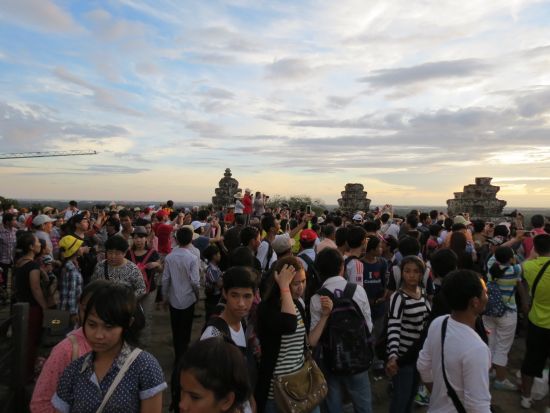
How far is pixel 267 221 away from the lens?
258 inches

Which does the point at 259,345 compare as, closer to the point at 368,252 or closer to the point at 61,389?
the point at 61,389

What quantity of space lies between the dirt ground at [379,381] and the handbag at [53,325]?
1433 mm

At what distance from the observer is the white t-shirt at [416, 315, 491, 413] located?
250 centimetres

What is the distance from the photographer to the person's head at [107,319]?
2172 millimetres

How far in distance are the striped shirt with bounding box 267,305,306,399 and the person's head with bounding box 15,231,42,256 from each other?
3.34 metres

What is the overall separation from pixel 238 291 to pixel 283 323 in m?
0.42

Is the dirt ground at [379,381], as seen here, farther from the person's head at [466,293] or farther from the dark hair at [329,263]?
the person's head at [466,293]

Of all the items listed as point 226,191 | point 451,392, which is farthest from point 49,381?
point 226,191

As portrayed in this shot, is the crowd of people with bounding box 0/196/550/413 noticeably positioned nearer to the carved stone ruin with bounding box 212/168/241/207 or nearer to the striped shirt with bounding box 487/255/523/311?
the striped shirt with bounding box 487/255/523/311

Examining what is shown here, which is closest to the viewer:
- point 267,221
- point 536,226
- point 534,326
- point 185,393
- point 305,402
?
point 185,393

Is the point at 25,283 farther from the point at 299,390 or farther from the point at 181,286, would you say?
the point at 299,390

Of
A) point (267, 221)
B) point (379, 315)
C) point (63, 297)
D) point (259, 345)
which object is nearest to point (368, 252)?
point (379, 315)

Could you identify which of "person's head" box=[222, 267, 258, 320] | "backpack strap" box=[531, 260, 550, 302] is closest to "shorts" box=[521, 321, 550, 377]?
"backpack strap" box=[531, 260, 550, 302]

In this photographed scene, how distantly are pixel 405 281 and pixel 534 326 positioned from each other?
202cm
